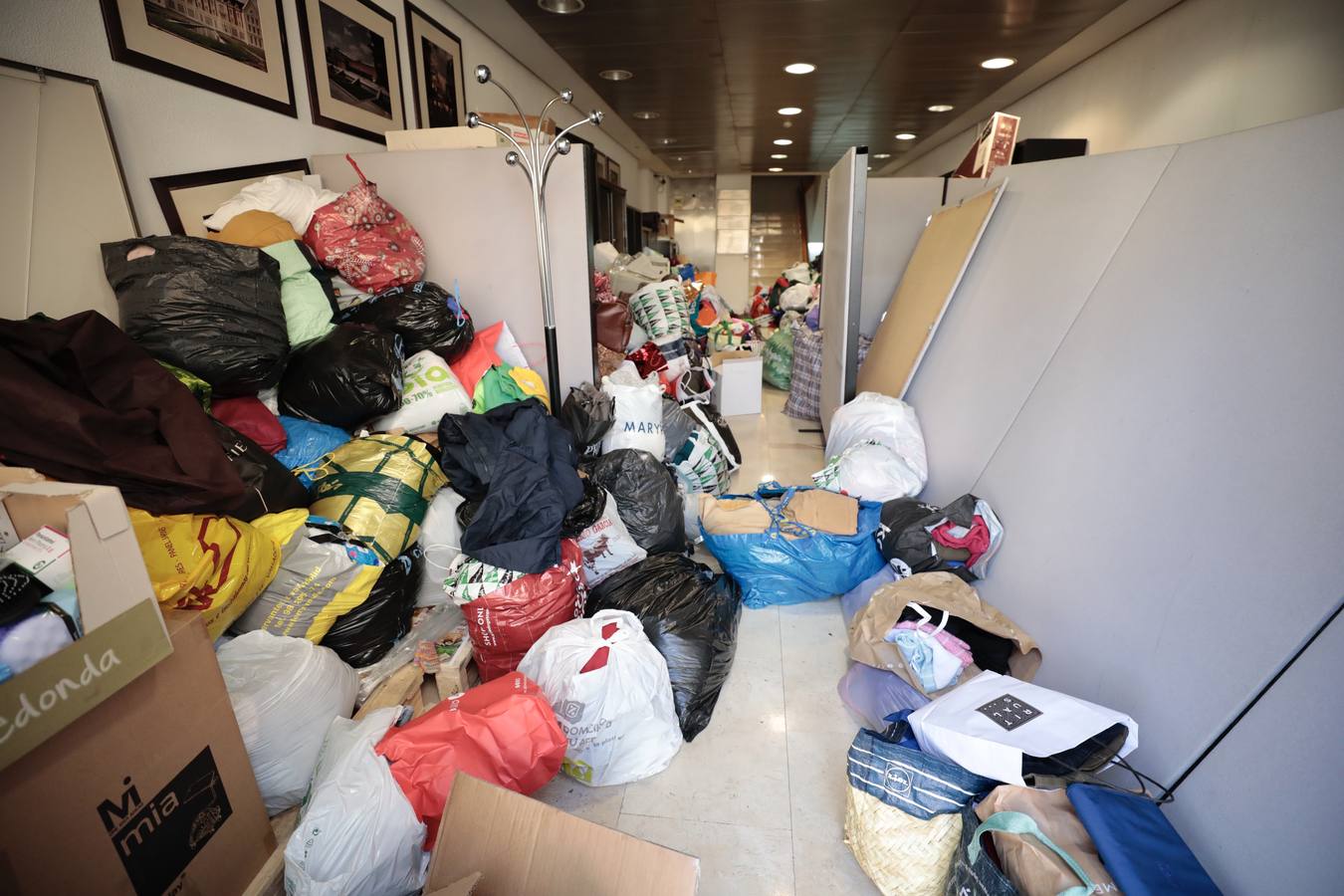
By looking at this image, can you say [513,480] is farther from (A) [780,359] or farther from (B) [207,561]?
A: (A) [780,359]

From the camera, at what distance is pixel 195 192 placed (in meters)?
1.87

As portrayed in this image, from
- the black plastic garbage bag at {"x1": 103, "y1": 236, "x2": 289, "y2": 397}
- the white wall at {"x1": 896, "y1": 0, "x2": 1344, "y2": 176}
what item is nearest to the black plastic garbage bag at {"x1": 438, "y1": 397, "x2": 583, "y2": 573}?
the black plastic garbage bag at {"x1": 103, "y1": 236, "x2": 289, "y2": 397}

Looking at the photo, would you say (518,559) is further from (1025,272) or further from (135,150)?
(1025,272)

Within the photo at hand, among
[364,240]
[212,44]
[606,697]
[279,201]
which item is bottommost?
[606,697]

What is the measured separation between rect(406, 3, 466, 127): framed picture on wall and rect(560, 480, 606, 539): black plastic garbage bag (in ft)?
8.49

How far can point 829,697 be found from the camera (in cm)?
173

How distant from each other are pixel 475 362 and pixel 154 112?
A: 1.17 m

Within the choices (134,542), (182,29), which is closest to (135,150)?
(182,29)

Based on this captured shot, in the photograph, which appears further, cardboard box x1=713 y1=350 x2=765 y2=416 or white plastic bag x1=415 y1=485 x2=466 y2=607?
cardboard box x1=713 y1=350 x2=765 y2=416

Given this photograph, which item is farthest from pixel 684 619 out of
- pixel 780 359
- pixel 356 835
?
pixel 780 359

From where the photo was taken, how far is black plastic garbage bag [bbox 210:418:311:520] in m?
1.40

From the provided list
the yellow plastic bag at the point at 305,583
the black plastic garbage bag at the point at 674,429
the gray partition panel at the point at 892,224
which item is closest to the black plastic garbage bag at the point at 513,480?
the yellow plastic bag at the point at 305,583

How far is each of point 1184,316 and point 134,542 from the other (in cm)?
205

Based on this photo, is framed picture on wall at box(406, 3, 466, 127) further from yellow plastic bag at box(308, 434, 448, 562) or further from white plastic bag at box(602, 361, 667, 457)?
yellow plastic bag at box(308, 434, 448, 562)
